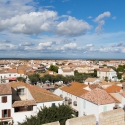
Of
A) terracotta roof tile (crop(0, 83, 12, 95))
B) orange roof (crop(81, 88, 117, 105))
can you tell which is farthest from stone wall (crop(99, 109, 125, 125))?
terracotta roof tile (crop(0, 83, 12, 95))

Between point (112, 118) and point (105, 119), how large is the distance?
45 cm

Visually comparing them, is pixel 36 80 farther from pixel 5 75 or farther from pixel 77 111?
pixel 77 111

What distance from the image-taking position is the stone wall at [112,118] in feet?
26.1

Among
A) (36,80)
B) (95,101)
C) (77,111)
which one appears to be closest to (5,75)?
(36,80)

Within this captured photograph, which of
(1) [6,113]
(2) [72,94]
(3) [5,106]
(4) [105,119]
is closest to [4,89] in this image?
(3) [5,106]

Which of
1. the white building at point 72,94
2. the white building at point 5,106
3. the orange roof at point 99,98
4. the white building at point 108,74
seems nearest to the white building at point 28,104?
the white building at point 5,106

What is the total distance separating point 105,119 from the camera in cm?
805

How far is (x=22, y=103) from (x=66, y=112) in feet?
19.6

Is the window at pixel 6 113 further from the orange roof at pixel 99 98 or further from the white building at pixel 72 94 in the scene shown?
the white building at pixel 72 94

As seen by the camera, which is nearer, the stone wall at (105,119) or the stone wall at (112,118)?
the stone wall at (105,119)

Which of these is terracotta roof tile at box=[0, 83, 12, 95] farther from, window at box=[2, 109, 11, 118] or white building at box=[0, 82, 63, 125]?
window at box=[2, 109, 11, 118]

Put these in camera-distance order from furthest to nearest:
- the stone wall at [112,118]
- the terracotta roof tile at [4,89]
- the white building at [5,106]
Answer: the terracotta roof tile at [4,89] < the white building at [5,106] < the stone wall at [112,118]

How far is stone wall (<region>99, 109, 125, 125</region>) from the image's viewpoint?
797cm

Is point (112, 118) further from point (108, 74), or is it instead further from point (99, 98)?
point (108, 74)
